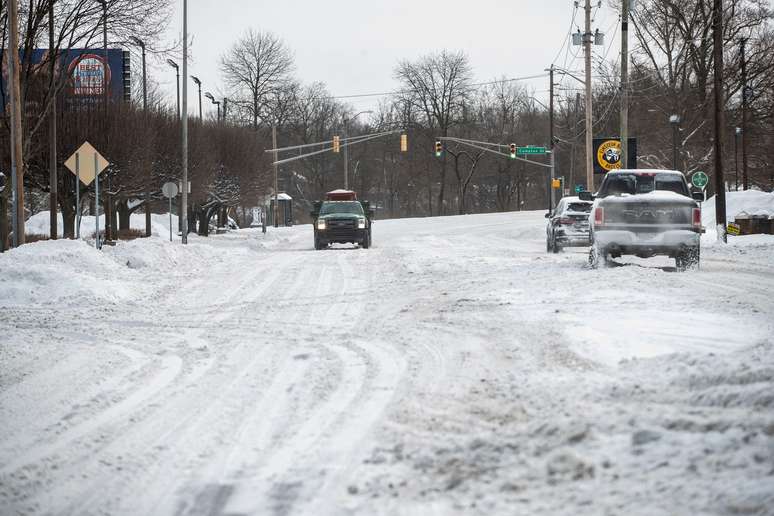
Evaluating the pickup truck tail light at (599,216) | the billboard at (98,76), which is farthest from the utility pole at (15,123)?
the pickup truck tail light at (599,216)

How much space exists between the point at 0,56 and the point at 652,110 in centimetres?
3863

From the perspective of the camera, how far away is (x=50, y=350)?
9.70 meters

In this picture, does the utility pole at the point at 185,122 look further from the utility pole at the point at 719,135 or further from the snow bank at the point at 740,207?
the snow bank at the point at 740,207

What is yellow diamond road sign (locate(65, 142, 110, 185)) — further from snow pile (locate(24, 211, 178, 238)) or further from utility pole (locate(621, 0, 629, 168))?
snow pile (locate(24, 211, 178, 238))

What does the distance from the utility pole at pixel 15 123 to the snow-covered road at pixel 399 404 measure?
10.4 meters

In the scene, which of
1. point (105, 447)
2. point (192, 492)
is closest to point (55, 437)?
point (105, 447)

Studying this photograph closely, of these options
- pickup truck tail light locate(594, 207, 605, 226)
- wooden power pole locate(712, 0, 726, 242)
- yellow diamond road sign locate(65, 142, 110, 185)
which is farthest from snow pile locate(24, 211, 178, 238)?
pickup truck tail light locate(594, 207, 605, 226)

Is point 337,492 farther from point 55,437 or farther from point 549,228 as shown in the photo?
point 549,228

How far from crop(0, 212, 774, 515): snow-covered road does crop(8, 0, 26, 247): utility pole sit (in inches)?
410

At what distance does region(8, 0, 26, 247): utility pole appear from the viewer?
888 inches

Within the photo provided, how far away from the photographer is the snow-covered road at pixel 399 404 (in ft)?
15.0

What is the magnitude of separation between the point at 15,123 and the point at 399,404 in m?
19.2

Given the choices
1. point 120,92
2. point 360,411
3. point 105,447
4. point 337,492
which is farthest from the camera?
point 120,92

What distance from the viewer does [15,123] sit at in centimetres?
2275
